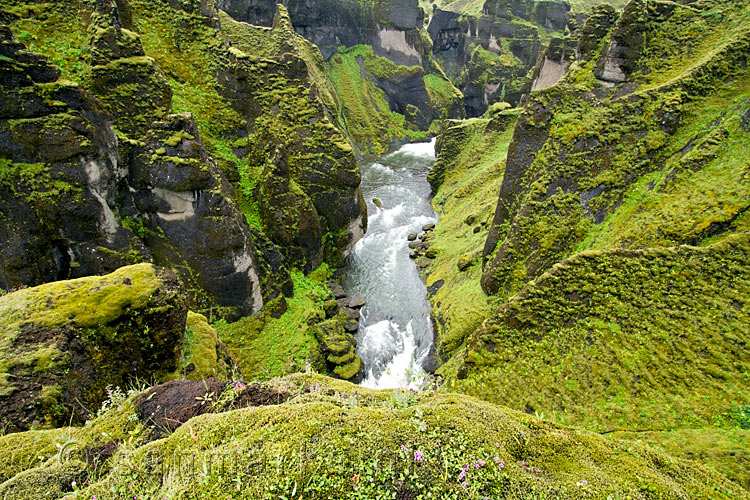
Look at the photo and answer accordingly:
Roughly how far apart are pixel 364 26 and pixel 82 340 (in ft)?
241

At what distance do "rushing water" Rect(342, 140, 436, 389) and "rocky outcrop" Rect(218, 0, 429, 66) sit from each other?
3652cm

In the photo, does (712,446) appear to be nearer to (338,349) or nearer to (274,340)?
(338,349)

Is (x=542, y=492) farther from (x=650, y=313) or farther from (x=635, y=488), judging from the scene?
(x=650, y=313)

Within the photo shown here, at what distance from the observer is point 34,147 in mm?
11219

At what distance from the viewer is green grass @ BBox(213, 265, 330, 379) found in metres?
15.6

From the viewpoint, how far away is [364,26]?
2608 inches

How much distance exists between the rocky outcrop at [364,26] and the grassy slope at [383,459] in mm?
66231

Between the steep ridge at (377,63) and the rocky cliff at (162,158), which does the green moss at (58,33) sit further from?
the steep ridge at (377,63)

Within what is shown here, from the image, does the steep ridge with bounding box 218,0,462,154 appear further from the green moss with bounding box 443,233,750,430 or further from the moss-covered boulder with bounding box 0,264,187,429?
the moss-covered boulder with bounding box 0,264,187,429

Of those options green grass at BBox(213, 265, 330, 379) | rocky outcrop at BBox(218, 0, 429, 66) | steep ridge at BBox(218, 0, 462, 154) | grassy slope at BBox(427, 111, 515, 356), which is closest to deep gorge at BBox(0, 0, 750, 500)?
green grass at BBox(213, 265, 330, 379)

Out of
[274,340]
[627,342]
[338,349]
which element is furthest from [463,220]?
[627,342]

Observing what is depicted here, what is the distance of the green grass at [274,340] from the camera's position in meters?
15.6

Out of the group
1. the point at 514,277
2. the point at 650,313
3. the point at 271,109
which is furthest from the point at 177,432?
the point at 271,109

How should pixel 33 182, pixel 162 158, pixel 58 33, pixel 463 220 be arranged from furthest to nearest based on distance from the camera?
pixel 463 220, pixel 58 33, pixel 162 158, pixel 33 182
